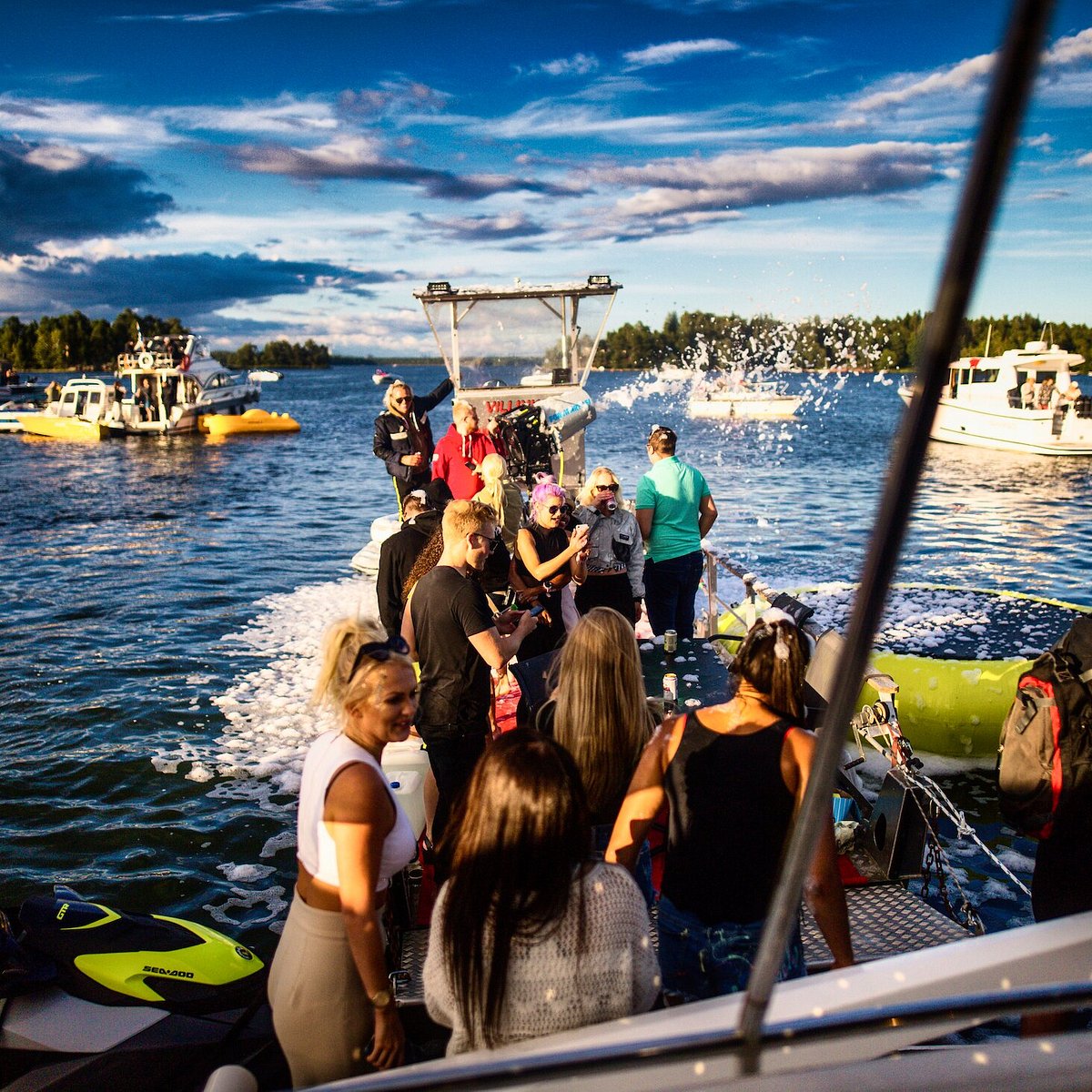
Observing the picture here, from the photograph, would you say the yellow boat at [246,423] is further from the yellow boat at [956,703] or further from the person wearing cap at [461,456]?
the yellow boat at [956,703]

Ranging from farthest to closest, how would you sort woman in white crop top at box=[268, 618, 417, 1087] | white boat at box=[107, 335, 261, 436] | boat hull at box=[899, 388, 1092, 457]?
white boat at box=[107, 335, 261, 436]
boat hull at box=[899, 388, 1092, 457]
woman in white crop top at box=[268, 618, 417, 1087]

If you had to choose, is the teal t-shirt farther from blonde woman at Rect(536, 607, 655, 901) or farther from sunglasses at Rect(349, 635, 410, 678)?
sunglasses at Rect(349, 635, 410, 678)

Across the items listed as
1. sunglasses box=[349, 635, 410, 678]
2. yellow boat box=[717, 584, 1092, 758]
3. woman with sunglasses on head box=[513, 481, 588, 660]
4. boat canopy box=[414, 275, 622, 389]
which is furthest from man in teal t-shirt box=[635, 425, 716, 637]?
boat canopy box=[414, 275, 622, 389]

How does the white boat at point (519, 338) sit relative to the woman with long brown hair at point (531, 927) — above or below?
above

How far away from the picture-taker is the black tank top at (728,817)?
239cm

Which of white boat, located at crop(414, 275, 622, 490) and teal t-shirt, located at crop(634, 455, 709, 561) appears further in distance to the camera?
white boat, located at crop(414, 275, 622, 490)

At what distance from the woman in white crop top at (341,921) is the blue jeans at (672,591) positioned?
174 inches

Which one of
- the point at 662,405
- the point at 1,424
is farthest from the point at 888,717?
the point at 662,405

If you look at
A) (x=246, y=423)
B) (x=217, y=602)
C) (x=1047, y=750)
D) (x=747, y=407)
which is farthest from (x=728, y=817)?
(x=747, y=407)

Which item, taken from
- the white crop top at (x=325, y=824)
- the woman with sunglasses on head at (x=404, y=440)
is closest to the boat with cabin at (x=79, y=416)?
the woman with sunglasses on head at (x=404, y=440)

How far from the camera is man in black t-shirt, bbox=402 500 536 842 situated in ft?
12.7

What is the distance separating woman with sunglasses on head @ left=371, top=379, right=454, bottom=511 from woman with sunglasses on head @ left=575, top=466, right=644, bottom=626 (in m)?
2.85

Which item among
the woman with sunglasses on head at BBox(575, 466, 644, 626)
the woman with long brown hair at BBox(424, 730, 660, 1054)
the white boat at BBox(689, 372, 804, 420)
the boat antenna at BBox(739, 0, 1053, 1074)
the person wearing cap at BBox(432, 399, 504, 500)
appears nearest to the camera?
the boat antenna at BBox(739, 0, 1053, 1074)

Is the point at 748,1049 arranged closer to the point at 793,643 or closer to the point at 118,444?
the point at 793,643
